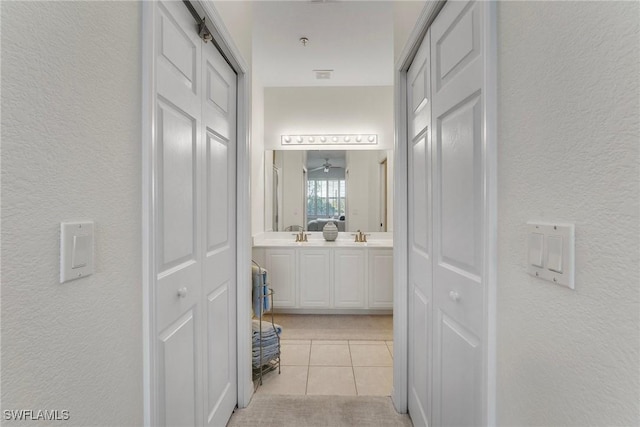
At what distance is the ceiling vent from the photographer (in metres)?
3.55

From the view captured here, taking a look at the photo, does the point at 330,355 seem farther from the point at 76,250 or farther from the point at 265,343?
the point at 76,250

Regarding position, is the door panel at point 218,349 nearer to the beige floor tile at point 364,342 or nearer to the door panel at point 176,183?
the door panel at point 176,183

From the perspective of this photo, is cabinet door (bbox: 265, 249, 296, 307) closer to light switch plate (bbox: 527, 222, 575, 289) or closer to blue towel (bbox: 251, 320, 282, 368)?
blue towel (bbox: 251, 320, 282, 368)

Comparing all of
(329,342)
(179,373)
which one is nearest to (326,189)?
(329,342)

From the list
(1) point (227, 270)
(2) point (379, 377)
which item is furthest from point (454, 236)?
(2) point (379, 377)

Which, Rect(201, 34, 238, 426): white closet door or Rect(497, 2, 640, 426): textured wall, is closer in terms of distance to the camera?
Rect(497, 2, 640, 426): textured wall

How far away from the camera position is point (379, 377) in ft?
7.47

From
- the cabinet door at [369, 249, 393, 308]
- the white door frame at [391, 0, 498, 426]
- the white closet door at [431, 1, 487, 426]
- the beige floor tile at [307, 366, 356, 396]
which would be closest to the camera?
the white door frame at [391, 0, 498, 426]

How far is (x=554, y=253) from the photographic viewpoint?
633 millimetres

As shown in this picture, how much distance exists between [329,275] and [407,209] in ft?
6.23

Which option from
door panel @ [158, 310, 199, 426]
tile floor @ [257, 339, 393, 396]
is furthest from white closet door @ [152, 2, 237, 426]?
tile floor @ [257, 339, 393, 396]

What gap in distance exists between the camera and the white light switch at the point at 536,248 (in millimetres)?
674

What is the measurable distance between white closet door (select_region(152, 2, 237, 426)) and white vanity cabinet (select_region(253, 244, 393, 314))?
5.59 feet

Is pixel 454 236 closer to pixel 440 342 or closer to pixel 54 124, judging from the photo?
pixel 440 342
